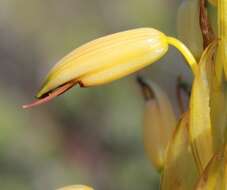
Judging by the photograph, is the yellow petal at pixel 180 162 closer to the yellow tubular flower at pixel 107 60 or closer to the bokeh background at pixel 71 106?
the yellow tubular flower at pixel 107 60

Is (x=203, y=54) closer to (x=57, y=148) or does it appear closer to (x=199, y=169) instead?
(x=199, y=169)

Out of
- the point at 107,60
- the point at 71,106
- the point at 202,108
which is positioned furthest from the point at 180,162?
the point at 71,106

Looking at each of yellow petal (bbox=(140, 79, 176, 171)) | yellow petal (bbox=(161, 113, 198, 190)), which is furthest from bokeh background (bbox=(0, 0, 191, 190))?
yellow petal (bbox=(161, 113, 198, 190))

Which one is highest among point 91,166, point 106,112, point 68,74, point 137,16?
point 68,74

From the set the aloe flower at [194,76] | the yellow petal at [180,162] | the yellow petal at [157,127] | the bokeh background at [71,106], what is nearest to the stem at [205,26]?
the aloe flower at [194,76]

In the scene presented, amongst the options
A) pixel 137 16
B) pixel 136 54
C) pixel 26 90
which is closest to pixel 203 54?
pixel 136 54
